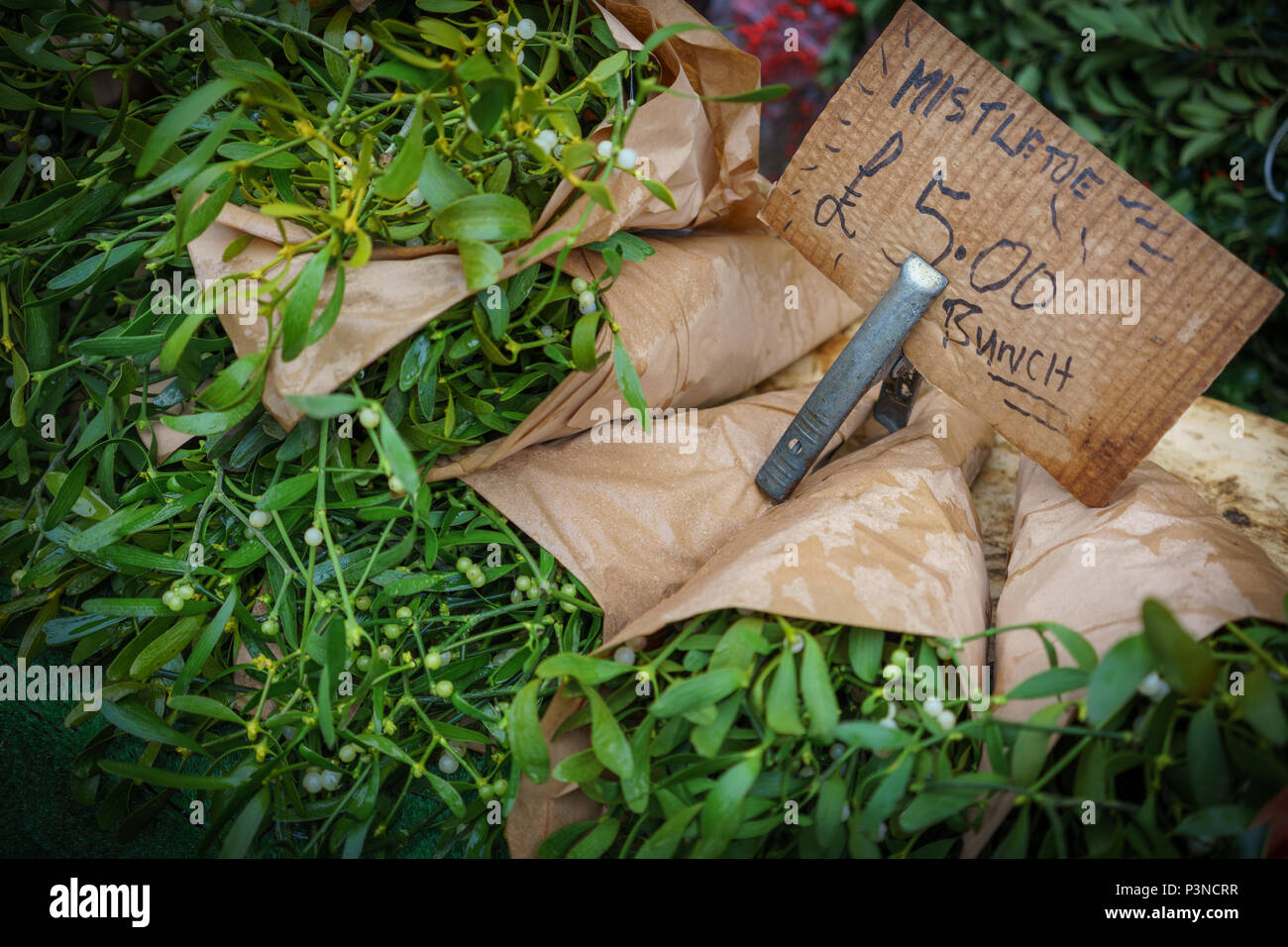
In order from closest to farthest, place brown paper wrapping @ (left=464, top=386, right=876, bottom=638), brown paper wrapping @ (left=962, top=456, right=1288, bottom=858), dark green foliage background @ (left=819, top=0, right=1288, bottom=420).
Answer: brown paper wrapping @ (left=962, top=456, right=1288, bottom=858) → brown paper wrapping @ (left=464, top=386, right=876, bottom=638) → dark green foliage background @ (left=819, top=0, right=1288, bottom=420)

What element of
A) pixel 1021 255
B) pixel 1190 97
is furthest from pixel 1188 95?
pixel 1021 255

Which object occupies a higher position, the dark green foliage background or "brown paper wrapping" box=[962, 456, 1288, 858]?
the dark green foliage background

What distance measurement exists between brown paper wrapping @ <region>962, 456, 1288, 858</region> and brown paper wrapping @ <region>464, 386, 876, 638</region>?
0.89ft

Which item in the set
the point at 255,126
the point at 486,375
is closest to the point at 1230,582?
the point at 486,375

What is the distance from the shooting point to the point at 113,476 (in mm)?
833

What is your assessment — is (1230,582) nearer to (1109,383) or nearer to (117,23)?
(1109,383)

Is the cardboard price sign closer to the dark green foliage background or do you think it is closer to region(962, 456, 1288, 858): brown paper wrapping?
region(962, 456, 1288, 858): brown paper wrapping

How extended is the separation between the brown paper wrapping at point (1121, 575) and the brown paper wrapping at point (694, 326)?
14.6 inches

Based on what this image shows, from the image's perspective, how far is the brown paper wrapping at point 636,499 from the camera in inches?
30.6

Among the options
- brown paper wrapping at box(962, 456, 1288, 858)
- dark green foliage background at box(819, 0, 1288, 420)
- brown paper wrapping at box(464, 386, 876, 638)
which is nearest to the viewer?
brown paper wrapping at box(962, 456, 1288, 858)

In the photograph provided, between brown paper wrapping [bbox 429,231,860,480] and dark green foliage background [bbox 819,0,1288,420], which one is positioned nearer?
brown paper wrapping [bbox 429,231,860,480]

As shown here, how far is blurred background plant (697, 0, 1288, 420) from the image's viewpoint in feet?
4.66

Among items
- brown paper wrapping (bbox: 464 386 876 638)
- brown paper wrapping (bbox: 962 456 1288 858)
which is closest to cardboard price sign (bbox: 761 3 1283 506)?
brown paper wrapping (bbox: 962 456 1288 858)

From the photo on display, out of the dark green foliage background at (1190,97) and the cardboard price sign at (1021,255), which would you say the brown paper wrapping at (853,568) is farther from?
the dark green foliage background at (1190,97)
